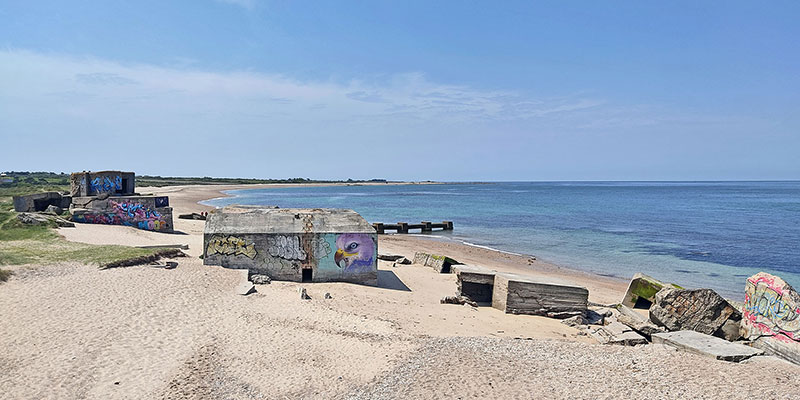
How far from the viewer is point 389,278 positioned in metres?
17.9

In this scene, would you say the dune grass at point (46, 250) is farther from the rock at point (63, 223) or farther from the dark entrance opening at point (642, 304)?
the dark entrance opening at point (642, 304)

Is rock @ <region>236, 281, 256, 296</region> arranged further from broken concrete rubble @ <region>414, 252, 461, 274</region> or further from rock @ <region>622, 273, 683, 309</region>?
rock @ <region>622, 273, 683, 309</region>

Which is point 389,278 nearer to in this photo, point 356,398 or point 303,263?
point 303,263

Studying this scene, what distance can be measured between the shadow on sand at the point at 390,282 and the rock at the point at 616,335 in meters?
6.21

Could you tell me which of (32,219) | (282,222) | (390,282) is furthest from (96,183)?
(390,282)

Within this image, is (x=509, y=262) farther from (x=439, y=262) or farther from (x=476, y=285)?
(x=476, y=285)

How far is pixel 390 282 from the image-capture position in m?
17.2

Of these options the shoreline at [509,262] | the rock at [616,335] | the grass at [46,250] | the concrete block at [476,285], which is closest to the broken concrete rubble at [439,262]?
the shoreline at [509,262]

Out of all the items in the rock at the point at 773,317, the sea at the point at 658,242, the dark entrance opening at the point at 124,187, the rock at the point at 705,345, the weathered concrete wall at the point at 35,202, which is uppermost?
the dark entrance opening at the point at 124,187

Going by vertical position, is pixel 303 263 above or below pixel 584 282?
above

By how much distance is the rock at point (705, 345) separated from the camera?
371 inches

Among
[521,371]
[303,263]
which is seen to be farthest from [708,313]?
[303,263]

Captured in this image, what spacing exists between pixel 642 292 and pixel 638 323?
2.87 meters

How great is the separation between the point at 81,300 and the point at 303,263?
20.1 ft
